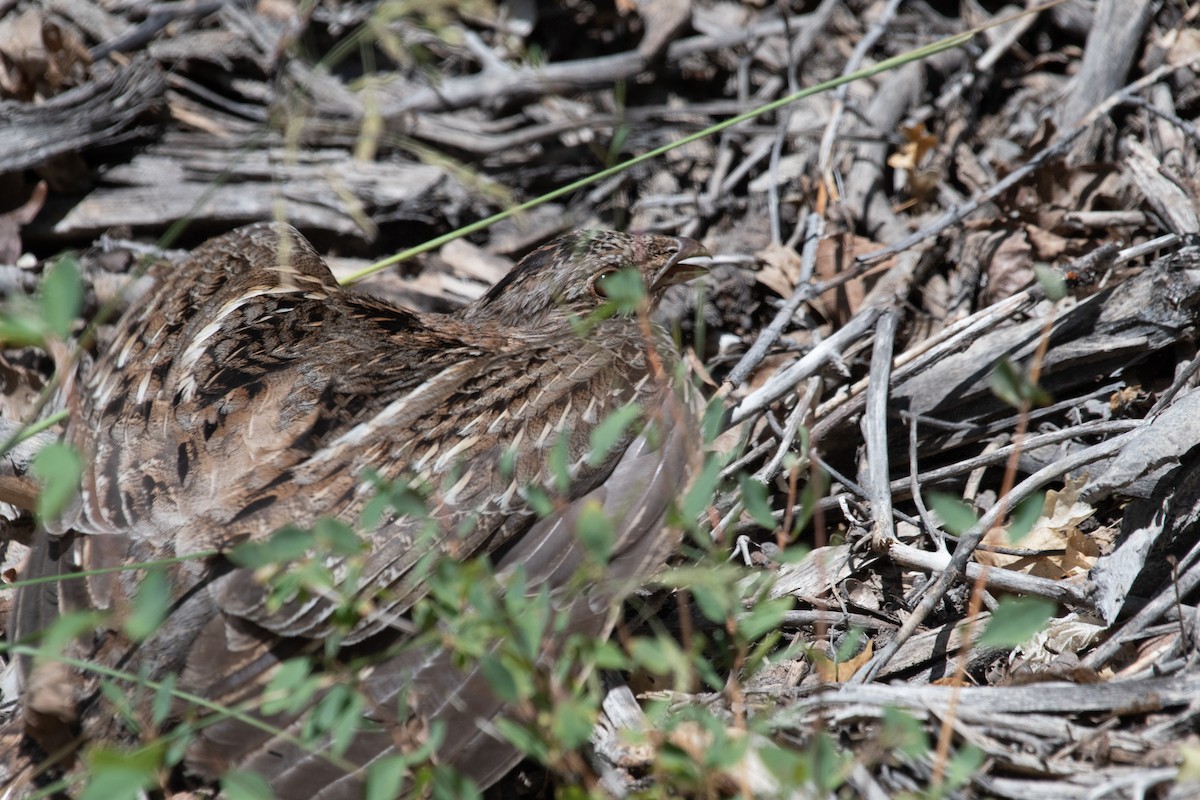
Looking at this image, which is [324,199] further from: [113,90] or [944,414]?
[944,414]

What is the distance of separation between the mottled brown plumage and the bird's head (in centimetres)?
26

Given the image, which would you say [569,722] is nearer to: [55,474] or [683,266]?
[55,474]

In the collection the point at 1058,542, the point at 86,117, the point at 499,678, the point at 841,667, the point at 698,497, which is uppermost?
the point at 86,117

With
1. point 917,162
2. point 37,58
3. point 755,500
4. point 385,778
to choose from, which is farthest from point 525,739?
point 37,58

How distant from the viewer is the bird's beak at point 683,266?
4.63 m

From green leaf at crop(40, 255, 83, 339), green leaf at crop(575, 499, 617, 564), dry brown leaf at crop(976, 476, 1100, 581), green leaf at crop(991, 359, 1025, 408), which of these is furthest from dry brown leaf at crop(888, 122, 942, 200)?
green leaf at crop(40, 255, 83, 339)

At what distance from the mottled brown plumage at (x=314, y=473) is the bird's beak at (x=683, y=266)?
0.51 metres

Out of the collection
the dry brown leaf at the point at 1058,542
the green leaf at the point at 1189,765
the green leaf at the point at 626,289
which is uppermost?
the green leaf at the point at 626,289

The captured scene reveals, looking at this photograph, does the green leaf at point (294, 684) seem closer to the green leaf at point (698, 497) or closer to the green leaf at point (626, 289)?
the green leaf at point (698, 497)

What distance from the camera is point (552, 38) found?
6441 mm

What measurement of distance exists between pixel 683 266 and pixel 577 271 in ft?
1.68

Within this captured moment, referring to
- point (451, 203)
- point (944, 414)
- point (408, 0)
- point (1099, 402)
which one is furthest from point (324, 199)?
point (1099, 402)

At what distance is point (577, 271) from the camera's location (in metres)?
4.47

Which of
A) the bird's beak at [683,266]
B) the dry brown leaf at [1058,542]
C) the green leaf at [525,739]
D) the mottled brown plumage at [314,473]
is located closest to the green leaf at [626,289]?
the mottled brown plumage at [314,473]
